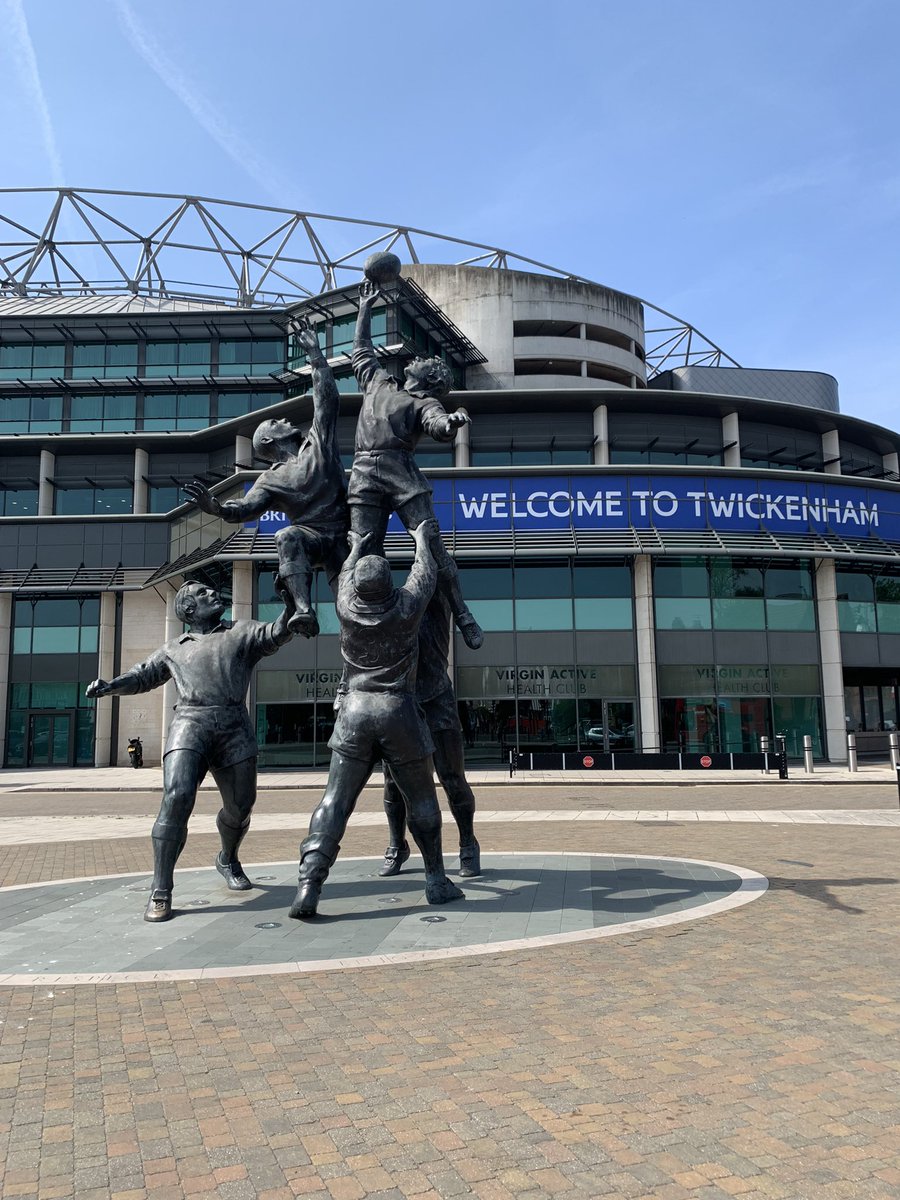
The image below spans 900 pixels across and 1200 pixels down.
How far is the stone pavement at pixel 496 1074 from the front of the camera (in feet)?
9.74

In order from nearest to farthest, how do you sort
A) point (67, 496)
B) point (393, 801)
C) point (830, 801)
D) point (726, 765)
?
point (393, 801) → point (830, 801) → point (726, 765) → point (67, 496)

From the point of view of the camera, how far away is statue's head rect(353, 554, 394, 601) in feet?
22.0

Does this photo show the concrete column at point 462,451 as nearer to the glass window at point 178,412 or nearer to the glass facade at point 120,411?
the glass facade at point 120,411

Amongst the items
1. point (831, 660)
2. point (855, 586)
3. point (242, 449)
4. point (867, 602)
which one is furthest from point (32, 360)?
point (867, 602)

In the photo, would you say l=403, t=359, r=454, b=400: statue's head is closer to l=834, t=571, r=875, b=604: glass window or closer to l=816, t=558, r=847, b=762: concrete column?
l=816, t=558, r=847, b=762: concrete column

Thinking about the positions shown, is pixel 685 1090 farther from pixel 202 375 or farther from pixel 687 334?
pixel 687 334

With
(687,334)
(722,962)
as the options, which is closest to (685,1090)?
(722,962)

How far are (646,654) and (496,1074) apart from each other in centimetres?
2502

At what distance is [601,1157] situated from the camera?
307 cm

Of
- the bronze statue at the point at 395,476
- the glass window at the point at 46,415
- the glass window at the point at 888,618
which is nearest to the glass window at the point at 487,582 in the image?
the glass window at the point at 888,618

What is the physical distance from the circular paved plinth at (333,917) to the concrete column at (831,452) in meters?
28.7

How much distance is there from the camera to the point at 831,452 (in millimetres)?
34062

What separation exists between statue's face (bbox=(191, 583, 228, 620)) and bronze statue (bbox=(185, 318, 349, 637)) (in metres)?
0.72

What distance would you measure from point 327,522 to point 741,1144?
5995 millimetres
